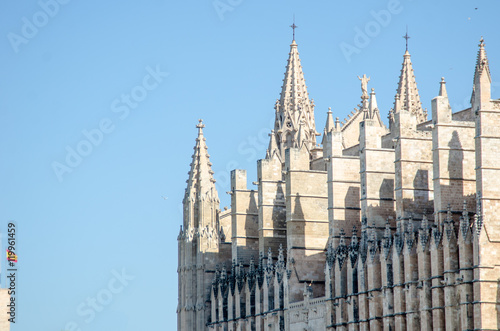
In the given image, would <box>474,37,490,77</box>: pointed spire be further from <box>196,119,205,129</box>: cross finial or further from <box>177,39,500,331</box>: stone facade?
<box>196,119,205,129</box>: cross finial

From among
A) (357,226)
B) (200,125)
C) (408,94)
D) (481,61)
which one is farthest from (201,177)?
(481,61)

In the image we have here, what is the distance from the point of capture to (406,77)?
3233 inches

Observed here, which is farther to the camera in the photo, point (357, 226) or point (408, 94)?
point (408, 94)

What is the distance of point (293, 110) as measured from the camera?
81.1 m

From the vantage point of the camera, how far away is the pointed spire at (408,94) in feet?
266

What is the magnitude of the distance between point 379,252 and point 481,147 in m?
8.88

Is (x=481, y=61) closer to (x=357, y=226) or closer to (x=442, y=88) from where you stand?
(x=442, y=88)

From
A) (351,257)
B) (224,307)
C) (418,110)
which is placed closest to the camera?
(351,257)

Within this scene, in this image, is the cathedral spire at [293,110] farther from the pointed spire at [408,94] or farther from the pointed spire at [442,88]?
the pointed spire at [442,88]

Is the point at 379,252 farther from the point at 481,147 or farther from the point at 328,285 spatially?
the point at 481,147

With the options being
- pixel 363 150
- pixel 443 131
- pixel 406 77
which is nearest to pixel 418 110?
pixel 406 77

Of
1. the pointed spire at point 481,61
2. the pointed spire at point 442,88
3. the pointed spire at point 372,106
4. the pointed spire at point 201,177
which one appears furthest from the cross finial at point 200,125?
the pointed spire at point 481,61

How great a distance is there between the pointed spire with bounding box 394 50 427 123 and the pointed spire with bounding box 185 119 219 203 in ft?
36.5

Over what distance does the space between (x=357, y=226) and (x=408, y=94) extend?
17109 millimetres
